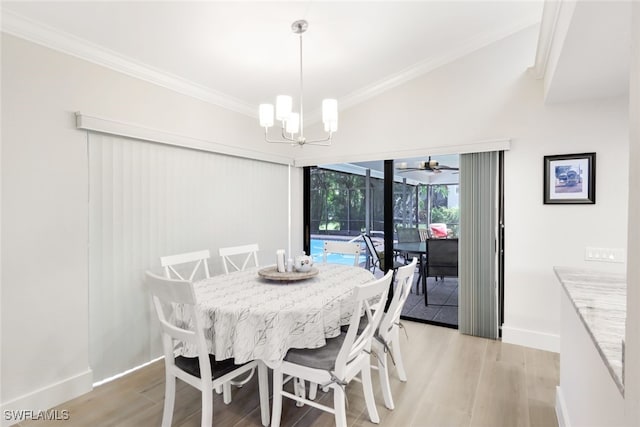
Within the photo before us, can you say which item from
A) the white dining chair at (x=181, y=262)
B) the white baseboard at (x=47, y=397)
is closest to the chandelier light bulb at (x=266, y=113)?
the white dining chair at (x=181, y=262)

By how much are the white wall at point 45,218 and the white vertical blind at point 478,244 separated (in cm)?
324

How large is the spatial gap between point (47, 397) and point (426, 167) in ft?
12.8

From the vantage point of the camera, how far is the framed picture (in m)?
2.96

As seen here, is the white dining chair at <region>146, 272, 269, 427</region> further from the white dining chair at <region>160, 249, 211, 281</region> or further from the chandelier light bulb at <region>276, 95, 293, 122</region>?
the chandelier light bulb at <region>276, 95, 293, 122</region>

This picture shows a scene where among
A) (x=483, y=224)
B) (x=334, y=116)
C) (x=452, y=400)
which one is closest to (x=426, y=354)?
(x=452, y=400)

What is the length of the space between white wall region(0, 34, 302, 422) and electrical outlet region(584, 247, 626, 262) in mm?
4101

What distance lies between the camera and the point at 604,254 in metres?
2.94

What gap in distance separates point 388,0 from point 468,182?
1.88 m

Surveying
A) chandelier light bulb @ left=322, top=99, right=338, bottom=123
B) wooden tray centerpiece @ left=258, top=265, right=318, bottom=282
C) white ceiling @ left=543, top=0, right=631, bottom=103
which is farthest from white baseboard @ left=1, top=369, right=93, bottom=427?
white ceiling @ left=543, top=0, right=631, bottom=103

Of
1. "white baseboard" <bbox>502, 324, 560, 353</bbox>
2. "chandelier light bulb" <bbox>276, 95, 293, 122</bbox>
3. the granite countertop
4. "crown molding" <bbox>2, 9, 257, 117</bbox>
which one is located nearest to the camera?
the granite countertop

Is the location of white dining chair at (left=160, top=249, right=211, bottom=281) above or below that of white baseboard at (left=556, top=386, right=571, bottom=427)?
above

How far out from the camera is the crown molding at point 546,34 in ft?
7.06

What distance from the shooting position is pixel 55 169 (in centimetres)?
231

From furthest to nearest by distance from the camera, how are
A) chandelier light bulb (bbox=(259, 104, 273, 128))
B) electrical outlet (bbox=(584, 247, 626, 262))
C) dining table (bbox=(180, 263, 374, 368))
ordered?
1. electrical outlet (bbox=(584, 247, 626, 262))
2. chandelier light bulb (bbox=(259, 104, 273, 128))
3. dining table (bbox=(180, 263, 374, 368))
